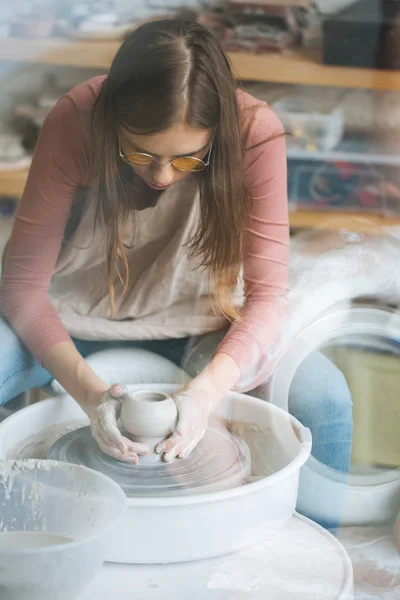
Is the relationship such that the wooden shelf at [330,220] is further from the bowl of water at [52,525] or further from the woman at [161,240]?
the bowl of water at [52,525]

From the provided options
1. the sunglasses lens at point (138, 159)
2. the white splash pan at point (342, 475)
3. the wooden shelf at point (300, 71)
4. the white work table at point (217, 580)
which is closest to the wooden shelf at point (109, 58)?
the wooden shelf at point (300, 71)

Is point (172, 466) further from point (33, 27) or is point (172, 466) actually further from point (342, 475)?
point (33, 27)

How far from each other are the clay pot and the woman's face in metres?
0.26

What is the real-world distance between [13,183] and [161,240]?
0.65ft

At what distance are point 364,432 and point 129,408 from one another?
1.07 feet

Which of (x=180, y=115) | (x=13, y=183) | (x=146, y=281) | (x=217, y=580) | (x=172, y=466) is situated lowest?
(x=217, y=580)

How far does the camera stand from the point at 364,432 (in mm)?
1013

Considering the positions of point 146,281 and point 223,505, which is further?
point 146,281

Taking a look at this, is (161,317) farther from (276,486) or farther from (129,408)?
(276,486)

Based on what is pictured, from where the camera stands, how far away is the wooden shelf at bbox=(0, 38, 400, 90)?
0.88m

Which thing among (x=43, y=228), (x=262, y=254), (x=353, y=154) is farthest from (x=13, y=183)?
(x=353, y=154)

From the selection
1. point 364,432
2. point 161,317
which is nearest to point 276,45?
point 161,317

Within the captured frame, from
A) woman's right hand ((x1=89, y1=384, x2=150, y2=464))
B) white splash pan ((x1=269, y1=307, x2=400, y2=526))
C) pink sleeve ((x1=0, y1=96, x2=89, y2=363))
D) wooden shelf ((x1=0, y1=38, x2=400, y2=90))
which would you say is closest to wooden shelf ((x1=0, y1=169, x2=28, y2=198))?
pink sleeve ((x1=0, y1=96, x2=89, y2=363))

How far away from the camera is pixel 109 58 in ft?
2.89
